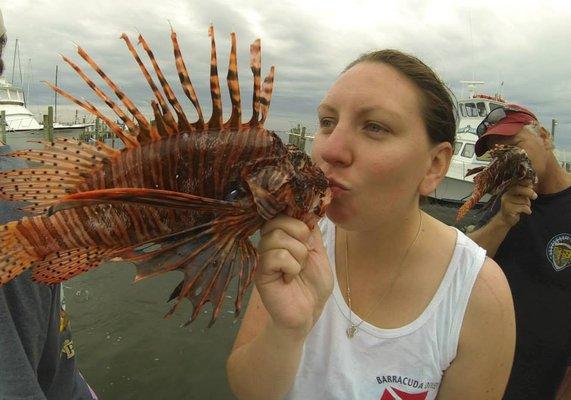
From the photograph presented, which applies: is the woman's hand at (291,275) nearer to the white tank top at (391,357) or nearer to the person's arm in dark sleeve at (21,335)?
the white tank top at (391,357)

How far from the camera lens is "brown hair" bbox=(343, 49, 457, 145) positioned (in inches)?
79.5

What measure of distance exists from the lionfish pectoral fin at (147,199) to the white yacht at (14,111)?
45.2 metres

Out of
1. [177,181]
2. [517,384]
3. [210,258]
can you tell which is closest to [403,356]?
[210,258]

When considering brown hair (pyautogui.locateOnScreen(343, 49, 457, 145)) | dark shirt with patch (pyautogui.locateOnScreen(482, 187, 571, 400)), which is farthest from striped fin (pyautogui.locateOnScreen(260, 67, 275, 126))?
dark shirt with patch (pyautogui.locateOnScreen(482, 187, 571, 400))

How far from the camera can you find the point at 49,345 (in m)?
2.30

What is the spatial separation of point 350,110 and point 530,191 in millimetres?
2537

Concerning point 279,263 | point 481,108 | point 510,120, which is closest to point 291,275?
point 279,263

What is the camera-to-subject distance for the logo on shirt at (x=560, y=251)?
11.3 ft

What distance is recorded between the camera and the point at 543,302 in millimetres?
3445

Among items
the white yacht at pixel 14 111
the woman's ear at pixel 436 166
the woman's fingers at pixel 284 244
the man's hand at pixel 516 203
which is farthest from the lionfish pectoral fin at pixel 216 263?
the white yacht at pixel 14 111

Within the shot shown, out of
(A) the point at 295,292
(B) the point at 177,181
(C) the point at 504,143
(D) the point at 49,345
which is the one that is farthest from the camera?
(C) the point at 504,143

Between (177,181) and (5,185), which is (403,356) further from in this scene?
(5,185)

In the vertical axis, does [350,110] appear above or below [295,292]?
above

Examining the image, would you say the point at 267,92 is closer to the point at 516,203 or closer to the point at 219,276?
the point at 219,276
